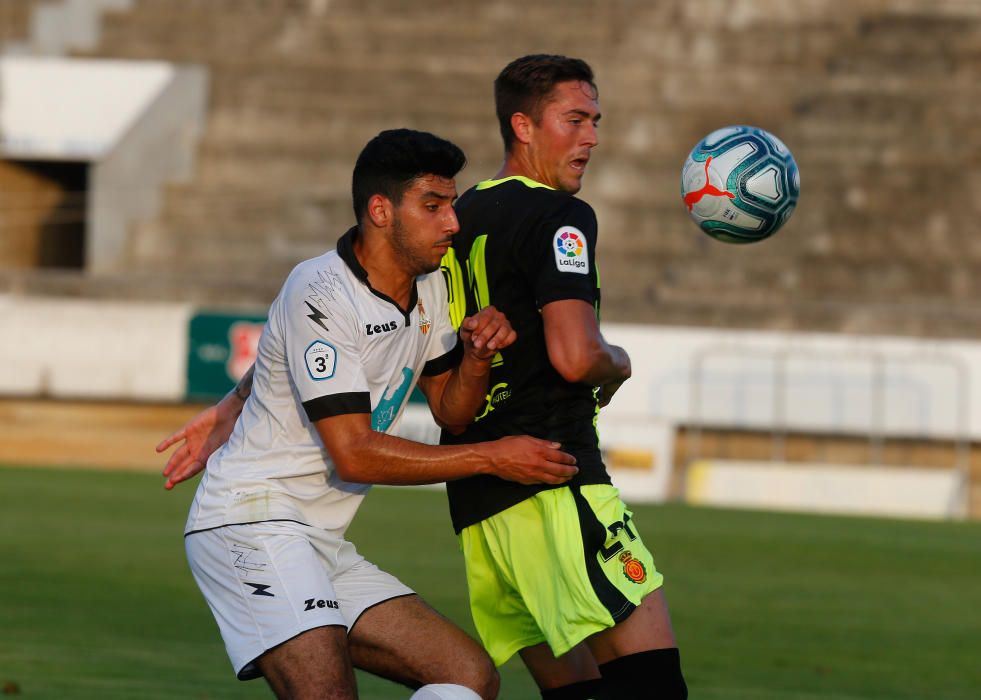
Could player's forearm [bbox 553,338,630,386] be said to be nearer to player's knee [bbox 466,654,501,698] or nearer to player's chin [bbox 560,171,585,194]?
player's chin [bbox 560,171,585,194]

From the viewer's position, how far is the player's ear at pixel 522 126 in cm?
493

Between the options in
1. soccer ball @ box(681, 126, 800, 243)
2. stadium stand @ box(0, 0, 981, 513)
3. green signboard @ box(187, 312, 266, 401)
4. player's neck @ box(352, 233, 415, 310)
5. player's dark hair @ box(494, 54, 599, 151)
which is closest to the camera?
player's neck @ box(352, 233, 415, 310)

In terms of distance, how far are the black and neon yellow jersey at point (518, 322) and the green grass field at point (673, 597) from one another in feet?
8.42

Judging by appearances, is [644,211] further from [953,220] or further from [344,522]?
[344,522]

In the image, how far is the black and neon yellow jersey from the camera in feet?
15.3

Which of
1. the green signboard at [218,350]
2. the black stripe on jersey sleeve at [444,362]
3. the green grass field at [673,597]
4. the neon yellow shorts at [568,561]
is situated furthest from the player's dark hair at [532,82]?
the green signboard at [218,350]

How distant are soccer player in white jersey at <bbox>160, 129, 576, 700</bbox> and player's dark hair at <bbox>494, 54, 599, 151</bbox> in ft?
1.13

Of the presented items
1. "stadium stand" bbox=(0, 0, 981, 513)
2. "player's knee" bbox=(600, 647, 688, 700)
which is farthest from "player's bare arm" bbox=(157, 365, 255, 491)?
"stadium stand" bbox=(0, 0, 981, 513)

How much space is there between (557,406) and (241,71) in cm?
2131

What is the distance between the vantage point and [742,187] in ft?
17.6

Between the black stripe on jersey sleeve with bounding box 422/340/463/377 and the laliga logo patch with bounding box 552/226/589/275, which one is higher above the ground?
the laliga logo patch with bounding box 552/226/589/275

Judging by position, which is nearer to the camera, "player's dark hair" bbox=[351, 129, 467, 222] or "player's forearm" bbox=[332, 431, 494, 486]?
"player's forearm" bbox=[332, 431, 494, 486]

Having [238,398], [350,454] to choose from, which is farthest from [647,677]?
[238,398]

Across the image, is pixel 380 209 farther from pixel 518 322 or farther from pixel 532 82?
pixel 532 82
